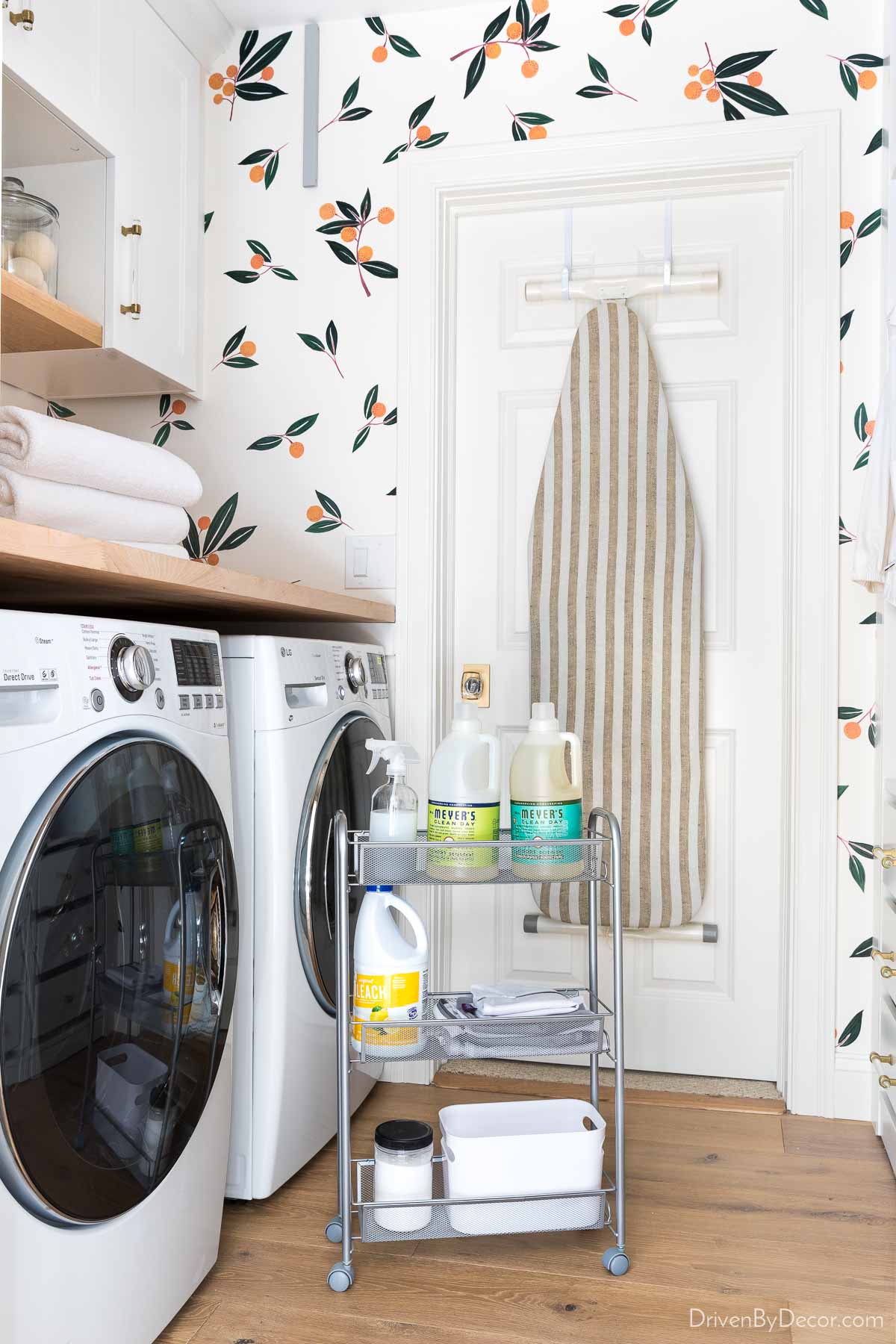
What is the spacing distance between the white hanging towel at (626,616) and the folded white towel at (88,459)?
87 centimetres

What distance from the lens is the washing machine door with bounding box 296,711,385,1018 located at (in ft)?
5.34

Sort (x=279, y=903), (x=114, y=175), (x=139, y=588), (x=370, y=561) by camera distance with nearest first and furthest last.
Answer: (x=139, y=588)
(x=279, y=903)
(x=114, y=175)
(x=370, y=561)

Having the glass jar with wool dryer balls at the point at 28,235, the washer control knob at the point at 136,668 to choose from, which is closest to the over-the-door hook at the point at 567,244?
the glass jar with wool dryer balls at the point at 28,235

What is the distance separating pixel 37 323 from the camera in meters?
1.80

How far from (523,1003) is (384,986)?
0.73 feet

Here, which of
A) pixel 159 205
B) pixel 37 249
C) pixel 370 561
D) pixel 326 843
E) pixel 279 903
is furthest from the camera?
pixel 370 561

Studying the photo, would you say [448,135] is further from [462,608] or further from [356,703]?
[356,703]

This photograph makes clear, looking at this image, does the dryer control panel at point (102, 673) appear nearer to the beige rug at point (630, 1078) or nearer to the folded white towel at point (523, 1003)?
the folded white towel at point (523, 1003)

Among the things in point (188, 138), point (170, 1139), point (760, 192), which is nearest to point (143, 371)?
point (188, 138)

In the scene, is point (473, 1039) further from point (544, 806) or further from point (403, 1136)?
point (544, 806)

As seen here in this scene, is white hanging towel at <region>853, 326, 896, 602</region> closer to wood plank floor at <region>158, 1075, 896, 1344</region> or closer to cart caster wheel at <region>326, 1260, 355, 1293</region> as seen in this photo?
wood plank floor at <region>158, 1075, 896, 1344</region>

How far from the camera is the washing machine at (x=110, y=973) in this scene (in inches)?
38.8

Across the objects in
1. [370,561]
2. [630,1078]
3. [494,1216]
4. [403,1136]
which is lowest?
[630,1078]

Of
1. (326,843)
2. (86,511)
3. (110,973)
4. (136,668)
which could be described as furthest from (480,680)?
(110,973)
